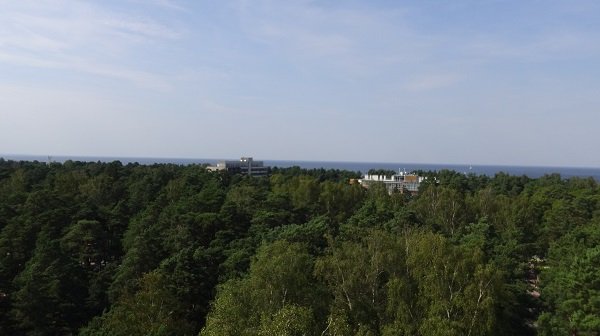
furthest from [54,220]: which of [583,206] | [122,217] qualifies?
[583,206]

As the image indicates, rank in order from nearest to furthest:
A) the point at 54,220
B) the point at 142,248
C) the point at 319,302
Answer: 1. the point at 319,302
2. the point at 142,248
3. the point at 54,220

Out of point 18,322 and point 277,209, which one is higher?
point 277,209

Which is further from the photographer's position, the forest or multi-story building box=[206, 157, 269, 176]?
multi-story building box=[206, 157, 269, 176]

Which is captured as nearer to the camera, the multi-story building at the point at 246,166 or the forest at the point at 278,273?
the forest at the point at 278,273

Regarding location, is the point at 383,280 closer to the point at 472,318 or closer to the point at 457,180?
the point at 472,318

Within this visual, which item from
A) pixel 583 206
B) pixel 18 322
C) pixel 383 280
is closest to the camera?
pixel 383 280

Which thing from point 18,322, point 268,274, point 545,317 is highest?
point 268,274

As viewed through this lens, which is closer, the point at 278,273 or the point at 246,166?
the point at 278,273

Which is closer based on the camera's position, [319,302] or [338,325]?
[338,325]
